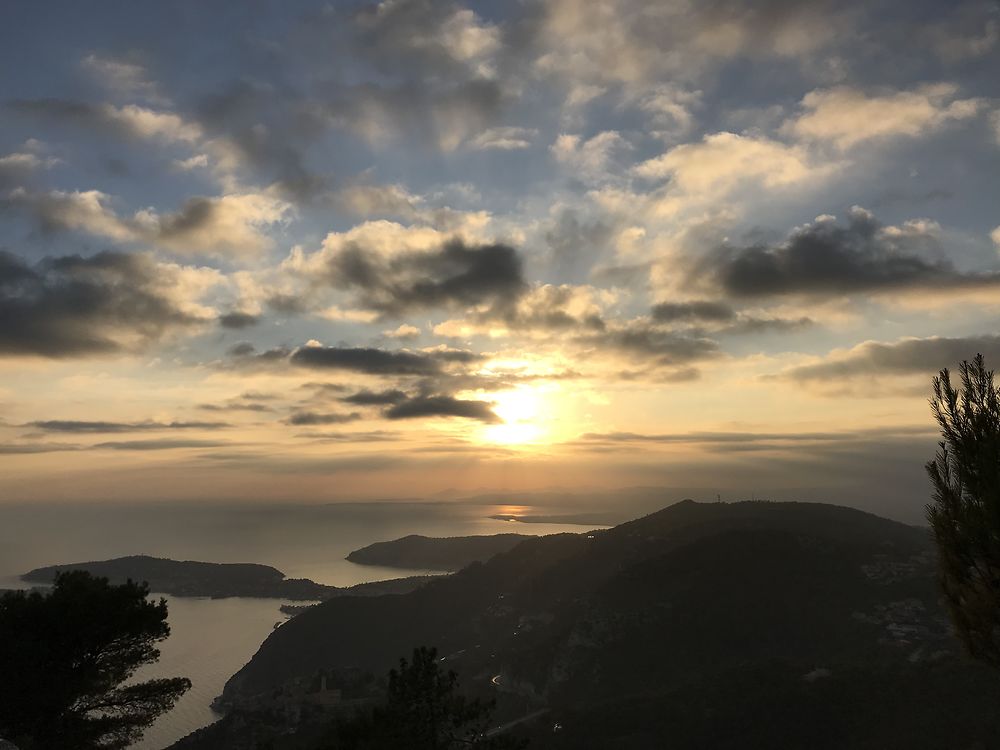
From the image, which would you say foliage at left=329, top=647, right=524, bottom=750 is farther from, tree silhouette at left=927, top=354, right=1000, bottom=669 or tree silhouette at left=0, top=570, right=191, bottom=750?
tree silhouette at left=927, top=354, right=1000, bottom=669

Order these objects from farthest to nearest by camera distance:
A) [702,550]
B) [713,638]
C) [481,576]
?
[481,576], [702,550], [713,638]

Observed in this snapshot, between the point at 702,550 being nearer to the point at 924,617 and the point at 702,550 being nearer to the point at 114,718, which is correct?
the point at 924,617

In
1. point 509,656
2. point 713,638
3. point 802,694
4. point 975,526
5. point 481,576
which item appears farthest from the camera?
point 481,576

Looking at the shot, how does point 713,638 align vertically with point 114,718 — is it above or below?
below

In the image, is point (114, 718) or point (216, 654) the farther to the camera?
point (216, 654)

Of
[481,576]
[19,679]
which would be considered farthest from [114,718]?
[481,576]

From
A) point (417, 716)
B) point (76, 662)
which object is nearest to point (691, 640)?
point (417, 716)

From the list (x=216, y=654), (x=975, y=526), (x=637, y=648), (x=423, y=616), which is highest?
(x=975, y=526)
